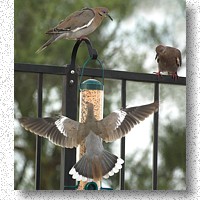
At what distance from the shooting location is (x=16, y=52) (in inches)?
87.4

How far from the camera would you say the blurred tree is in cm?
228

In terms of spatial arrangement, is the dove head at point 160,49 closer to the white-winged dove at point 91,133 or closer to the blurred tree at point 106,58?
the blurred tree at point 106,58

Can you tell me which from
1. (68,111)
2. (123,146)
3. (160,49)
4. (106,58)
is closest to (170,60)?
(160,49)

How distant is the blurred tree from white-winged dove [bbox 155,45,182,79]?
3cm

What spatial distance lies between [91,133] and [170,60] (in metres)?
0.50

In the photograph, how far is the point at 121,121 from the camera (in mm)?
2299

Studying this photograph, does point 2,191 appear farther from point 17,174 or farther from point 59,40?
point 59,40

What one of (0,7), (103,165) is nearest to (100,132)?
(103,165)

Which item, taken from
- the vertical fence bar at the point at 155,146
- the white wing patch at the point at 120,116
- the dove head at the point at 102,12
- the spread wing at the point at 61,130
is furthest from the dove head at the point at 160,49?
Result: the spread wing at the point at 61,130

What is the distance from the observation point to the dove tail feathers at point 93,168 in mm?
2197

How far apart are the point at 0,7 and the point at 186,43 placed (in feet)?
2.39

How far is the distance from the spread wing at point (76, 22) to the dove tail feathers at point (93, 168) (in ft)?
1.38

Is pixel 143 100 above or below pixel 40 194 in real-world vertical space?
above

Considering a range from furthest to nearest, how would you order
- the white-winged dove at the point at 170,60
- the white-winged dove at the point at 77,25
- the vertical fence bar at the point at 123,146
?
1. the white-winged dove at the point at 170,60
2. the vertical fence bar at the point at 123,146
3. the white-winged dove at the point at 77,25
